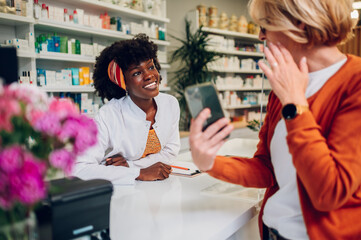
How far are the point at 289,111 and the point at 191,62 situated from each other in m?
4.96

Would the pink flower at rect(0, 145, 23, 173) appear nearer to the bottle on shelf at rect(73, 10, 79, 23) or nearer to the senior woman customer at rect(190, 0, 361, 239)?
the senior woman customer at rect(190, 0, 361, 239)

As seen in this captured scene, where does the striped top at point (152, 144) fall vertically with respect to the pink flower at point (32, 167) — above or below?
below

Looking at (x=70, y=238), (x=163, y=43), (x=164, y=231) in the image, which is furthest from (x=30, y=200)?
(x=163, y=43)

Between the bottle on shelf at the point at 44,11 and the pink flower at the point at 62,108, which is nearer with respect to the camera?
the pink flower at the point at 62,108

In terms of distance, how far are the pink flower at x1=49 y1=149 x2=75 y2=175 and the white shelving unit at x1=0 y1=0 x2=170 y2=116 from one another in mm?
3285

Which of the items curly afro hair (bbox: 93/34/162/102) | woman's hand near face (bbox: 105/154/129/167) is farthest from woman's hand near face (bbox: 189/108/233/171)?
curly afro hair (bbox: 93/34/162/102)

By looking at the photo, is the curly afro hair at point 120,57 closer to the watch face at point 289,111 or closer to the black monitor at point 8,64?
the black monitor at point 8,64

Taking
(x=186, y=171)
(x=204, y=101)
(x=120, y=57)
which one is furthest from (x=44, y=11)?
(x=204, y=101)

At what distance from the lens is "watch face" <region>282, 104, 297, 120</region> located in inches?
34.9

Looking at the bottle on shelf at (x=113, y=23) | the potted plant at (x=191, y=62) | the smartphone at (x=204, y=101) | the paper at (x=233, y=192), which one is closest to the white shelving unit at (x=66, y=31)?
the bottle on shelf at (x=113, y=23)

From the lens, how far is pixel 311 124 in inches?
34.0

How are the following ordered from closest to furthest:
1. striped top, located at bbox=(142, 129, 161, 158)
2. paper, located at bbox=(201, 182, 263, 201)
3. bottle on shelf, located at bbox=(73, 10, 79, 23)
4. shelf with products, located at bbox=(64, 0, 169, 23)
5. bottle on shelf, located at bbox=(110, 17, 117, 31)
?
1. paper, located at bbox=(201, 182, 263, 201)
2. striped top, located at bbox=(142, 129, 161, 158)
3. bottle on shelf, located at bbox=(73, 10, 79, 23)
4. shelf with products, located at bbox=(64, 0, 169, 23)
5. bottle on shelf, located at bbox=(110, 17, 117, 31)

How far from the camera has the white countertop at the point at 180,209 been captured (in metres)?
1.07

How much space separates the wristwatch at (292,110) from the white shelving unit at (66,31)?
10.7 feet
